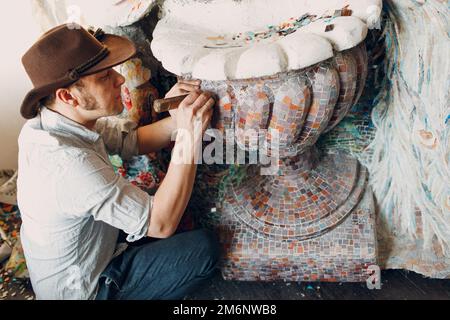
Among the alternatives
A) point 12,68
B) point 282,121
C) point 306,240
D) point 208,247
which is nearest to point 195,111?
point 282,121

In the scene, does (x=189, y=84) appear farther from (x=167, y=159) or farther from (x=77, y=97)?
(x=167, y=159)

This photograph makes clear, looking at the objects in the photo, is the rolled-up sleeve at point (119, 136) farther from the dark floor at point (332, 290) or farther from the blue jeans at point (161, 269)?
the dark floor at point (332, 290)

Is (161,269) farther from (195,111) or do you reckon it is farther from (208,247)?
(195,111)

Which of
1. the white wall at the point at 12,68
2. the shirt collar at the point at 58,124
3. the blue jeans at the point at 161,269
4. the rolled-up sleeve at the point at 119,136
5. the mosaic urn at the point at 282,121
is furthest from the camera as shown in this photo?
the white wall at the point at 12,68

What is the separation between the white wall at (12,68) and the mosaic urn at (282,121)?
860 millimetres

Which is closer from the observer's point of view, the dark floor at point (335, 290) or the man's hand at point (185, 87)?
the man's hand at point (185, 87)

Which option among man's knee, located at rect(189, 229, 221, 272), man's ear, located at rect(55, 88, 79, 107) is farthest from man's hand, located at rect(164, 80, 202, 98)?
man's knee, located at rect(189, 229, 221, 272)

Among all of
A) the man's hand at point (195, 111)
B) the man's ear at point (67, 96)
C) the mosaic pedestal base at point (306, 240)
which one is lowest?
the mosaic pedestal base at point (306, 240)

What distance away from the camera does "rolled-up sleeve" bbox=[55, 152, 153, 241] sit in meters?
1.19

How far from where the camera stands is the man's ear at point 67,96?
1.22m

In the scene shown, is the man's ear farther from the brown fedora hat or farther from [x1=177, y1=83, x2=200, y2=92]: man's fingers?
[x1=177, y1=83, x2=200, y2=92]: man's fingers

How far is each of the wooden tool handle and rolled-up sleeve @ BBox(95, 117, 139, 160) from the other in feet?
1.14

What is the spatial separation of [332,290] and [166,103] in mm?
877

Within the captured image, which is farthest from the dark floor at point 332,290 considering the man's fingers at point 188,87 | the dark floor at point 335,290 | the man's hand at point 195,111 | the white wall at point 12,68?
the white wall at point 12,68
